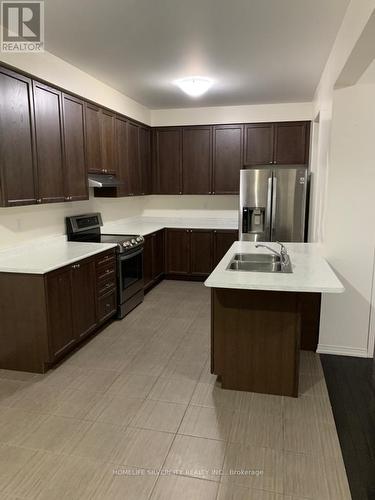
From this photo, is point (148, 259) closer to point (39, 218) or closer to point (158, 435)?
point (39, 218)

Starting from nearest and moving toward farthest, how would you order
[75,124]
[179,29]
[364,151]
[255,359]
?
[255,359] → [179,29] → [364,151] → [75,124]

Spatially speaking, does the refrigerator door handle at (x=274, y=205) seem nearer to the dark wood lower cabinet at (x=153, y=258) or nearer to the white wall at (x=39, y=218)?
the dark wood lower cabinet at (x=153, y=258)

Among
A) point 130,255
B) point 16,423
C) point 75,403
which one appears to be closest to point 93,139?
point 130,255

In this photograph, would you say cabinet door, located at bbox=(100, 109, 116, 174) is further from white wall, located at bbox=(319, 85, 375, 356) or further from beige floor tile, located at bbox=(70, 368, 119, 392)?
white wall, located at bbox=(319, 85, 375, 356)

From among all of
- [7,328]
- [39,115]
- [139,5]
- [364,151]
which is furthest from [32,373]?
[364,151]

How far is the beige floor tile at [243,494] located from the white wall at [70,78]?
10.8ft

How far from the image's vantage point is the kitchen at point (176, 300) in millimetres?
2164

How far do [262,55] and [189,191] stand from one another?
2718 millimetres

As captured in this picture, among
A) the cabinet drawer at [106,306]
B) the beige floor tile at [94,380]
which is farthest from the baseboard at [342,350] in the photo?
the cabinet drawer at [106,306]

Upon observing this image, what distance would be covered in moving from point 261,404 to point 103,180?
2.95 m

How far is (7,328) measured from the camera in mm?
3137

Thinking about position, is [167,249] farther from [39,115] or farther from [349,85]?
[349,85]

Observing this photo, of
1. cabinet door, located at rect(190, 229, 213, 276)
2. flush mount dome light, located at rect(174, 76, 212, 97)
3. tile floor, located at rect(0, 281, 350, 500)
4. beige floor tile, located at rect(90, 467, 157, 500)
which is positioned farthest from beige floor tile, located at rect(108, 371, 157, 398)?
flush mount dome light, located at rect(174, 76, 212, 97)

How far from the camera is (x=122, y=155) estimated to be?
5.06 meters
